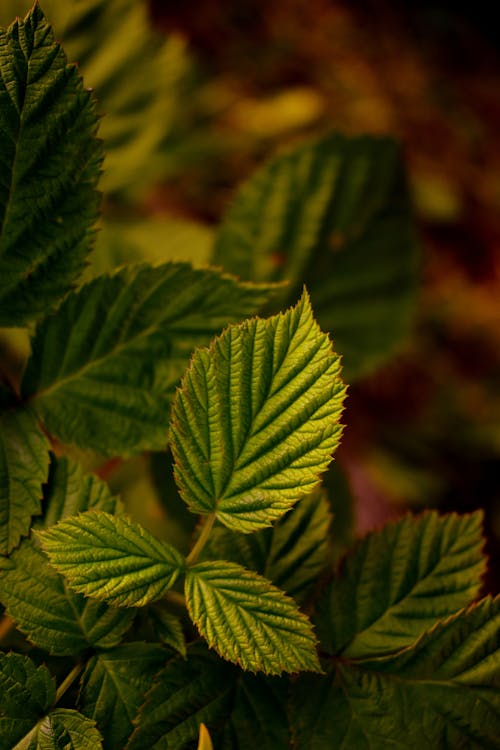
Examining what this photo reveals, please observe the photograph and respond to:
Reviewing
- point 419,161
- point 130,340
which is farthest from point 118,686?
point 419,161

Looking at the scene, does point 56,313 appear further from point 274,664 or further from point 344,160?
point 344,160

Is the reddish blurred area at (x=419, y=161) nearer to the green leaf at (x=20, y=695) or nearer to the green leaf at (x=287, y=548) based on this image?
the green leaf at (x=287, y=548)

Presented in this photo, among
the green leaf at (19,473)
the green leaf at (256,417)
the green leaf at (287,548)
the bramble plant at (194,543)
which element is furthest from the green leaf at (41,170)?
the green leaf at (287,548)

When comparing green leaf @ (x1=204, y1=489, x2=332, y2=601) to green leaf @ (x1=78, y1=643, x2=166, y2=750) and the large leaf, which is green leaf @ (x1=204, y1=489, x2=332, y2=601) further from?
the large leaf

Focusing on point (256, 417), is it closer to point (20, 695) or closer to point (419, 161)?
point (20, 695)

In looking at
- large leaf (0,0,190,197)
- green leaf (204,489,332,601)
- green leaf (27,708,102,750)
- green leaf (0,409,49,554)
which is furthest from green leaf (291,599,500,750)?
large leaf (0,0,190,197)

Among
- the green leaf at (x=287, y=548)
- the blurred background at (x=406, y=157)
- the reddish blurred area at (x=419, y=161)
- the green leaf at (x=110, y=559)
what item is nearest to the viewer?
the green leaf at (x=110, y=559)
